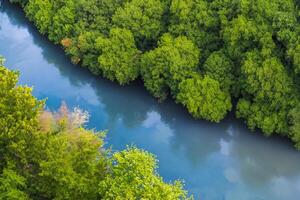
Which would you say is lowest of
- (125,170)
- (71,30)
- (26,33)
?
(125,170)

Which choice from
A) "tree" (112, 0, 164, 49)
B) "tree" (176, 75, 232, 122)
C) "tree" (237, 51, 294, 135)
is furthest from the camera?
"tree" (112, 0, 164, 49)

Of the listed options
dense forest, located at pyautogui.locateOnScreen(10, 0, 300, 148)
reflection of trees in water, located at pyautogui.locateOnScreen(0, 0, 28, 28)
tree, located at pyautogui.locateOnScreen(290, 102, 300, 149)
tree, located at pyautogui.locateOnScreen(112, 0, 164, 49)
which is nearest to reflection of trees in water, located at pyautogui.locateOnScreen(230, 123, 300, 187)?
dense forest, located at pyautogui.locateOnScreen(10, 0, 300, 148)

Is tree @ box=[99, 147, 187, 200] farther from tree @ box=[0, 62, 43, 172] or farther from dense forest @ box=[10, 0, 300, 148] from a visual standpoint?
dense forest @ box=[10, 0, 300, 148]

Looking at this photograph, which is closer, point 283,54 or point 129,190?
point 129,190

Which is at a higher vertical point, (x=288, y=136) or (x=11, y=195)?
(x=288, y=136)

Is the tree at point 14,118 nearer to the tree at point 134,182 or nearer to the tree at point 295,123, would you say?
the tree at point 134,182

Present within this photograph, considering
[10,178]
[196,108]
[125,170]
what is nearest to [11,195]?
[10,178]

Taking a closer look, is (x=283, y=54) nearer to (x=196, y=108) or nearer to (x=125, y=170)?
(x=196, y=108)
